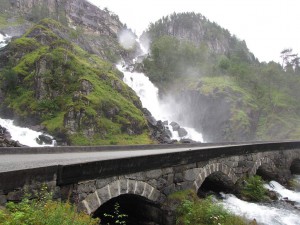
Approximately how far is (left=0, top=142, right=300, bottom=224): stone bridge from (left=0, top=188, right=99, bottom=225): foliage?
0.27m

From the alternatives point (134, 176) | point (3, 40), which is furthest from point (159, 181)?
point (3, 40)

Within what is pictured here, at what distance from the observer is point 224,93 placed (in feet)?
188

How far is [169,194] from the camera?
9.15m

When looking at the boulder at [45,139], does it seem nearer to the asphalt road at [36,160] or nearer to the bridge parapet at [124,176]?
the asphalt road at [36,160]

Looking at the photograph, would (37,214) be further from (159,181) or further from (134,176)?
(159,181)

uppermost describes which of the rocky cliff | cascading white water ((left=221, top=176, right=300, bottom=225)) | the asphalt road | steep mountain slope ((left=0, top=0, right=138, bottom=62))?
the rocky cliff

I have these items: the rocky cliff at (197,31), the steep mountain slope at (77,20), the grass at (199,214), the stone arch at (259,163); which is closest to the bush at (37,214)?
the grass at (199,214)

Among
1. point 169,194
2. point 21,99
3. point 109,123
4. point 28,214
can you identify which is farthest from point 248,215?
point 21,99

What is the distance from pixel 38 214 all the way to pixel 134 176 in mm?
3462

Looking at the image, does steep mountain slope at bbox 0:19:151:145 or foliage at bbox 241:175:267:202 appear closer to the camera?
foliage at bbox 241:175:267:202

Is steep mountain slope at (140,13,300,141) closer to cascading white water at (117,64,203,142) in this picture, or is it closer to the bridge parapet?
cascading white water at (117,64,203,142)

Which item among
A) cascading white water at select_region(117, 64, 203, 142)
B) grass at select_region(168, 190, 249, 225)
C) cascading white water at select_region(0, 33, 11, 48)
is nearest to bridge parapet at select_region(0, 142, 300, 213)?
grass at select_region(168, 190, 249, 225)

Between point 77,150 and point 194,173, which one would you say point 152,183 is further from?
point 77,150

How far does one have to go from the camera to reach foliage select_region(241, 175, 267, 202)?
46.1ft
